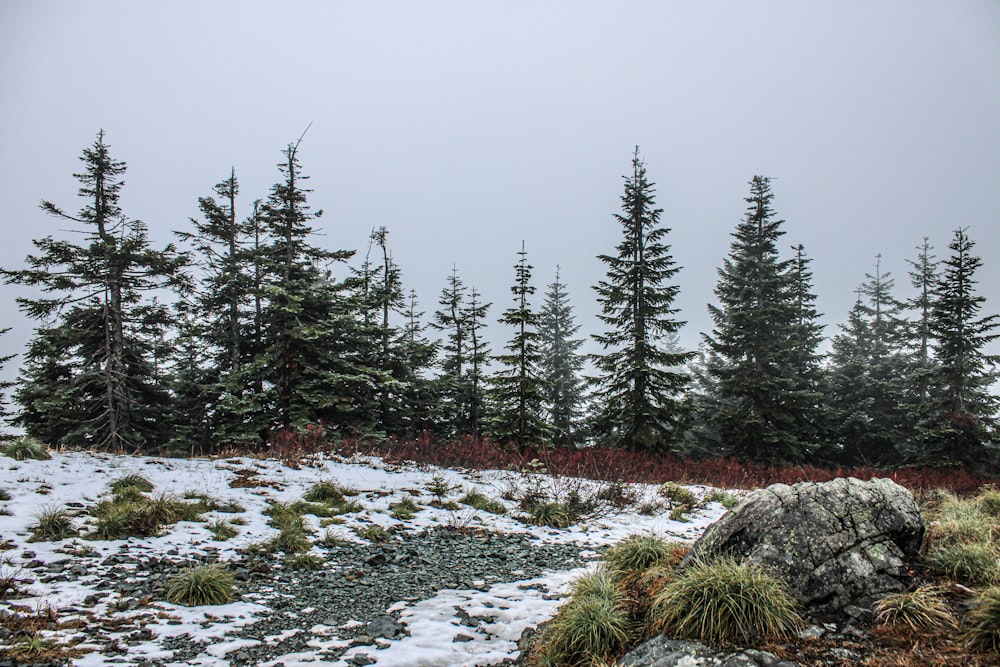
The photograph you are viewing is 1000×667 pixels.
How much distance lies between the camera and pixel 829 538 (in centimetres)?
403

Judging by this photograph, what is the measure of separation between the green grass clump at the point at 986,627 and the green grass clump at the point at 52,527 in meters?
9.50

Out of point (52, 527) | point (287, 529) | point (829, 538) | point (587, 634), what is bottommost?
point (287, 529)

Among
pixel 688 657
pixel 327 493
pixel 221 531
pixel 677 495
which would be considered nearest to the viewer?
pixel 688 657

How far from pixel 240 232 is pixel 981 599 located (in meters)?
24.9

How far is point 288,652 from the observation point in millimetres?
4227

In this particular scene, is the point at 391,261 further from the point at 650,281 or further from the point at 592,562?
the point at 592,562

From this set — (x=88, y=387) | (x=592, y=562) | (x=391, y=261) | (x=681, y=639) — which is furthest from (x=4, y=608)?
(x=391, y=261)

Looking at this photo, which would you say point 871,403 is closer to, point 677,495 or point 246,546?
point 677,495

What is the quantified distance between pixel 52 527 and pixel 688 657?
26.0 ft

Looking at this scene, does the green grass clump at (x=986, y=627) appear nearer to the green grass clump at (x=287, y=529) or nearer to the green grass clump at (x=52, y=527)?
the green grass clump at (x=287, y=529)

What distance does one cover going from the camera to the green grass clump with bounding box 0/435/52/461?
28.0 ft

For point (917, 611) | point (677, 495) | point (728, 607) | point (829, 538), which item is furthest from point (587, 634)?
point (677, 495)

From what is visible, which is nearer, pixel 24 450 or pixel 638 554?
pixel 638 554

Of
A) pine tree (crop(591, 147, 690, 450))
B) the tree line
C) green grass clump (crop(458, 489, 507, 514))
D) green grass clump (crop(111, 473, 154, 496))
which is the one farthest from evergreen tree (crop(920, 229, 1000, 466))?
green grass clump (crop(111, 473, 154, 496))
